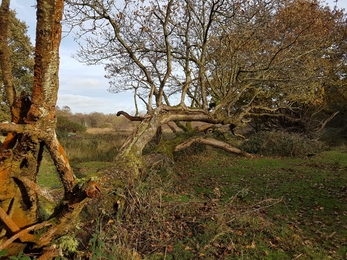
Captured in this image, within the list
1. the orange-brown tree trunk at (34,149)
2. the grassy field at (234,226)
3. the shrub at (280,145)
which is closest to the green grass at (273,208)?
the grassy field at (234,226)

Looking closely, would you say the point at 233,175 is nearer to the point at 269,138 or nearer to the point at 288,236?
the point at 288,236

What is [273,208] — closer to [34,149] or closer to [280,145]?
[34,149]

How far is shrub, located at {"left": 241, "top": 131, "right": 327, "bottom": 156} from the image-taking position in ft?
47.1

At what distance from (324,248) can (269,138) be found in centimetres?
1087

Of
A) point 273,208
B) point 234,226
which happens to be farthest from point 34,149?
point 273,208

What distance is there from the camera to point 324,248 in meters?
4.51

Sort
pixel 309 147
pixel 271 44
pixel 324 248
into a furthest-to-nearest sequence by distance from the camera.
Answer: pixel 309 147
pixel 271 44
pixel 324 248

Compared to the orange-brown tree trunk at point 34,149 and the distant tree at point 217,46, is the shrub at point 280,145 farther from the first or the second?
the orange-brown tree trunk at point 34,149

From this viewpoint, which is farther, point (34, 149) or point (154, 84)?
point (154, 84)

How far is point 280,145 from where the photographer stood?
14773 millimetres

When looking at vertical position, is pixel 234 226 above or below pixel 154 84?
below

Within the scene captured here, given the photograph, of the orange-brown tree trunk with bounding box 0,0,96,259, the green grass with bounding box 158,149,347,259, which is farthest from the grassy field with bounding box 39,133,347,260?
the orange-brown tree trunk with bounding box 0,0,96,259

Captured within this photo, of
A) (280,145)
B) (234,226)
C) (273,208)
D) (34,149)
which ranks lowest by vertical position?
(273,208)

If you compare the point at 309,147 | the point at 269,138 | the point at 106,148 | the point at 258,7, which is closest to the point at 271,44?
the point at 258,7
